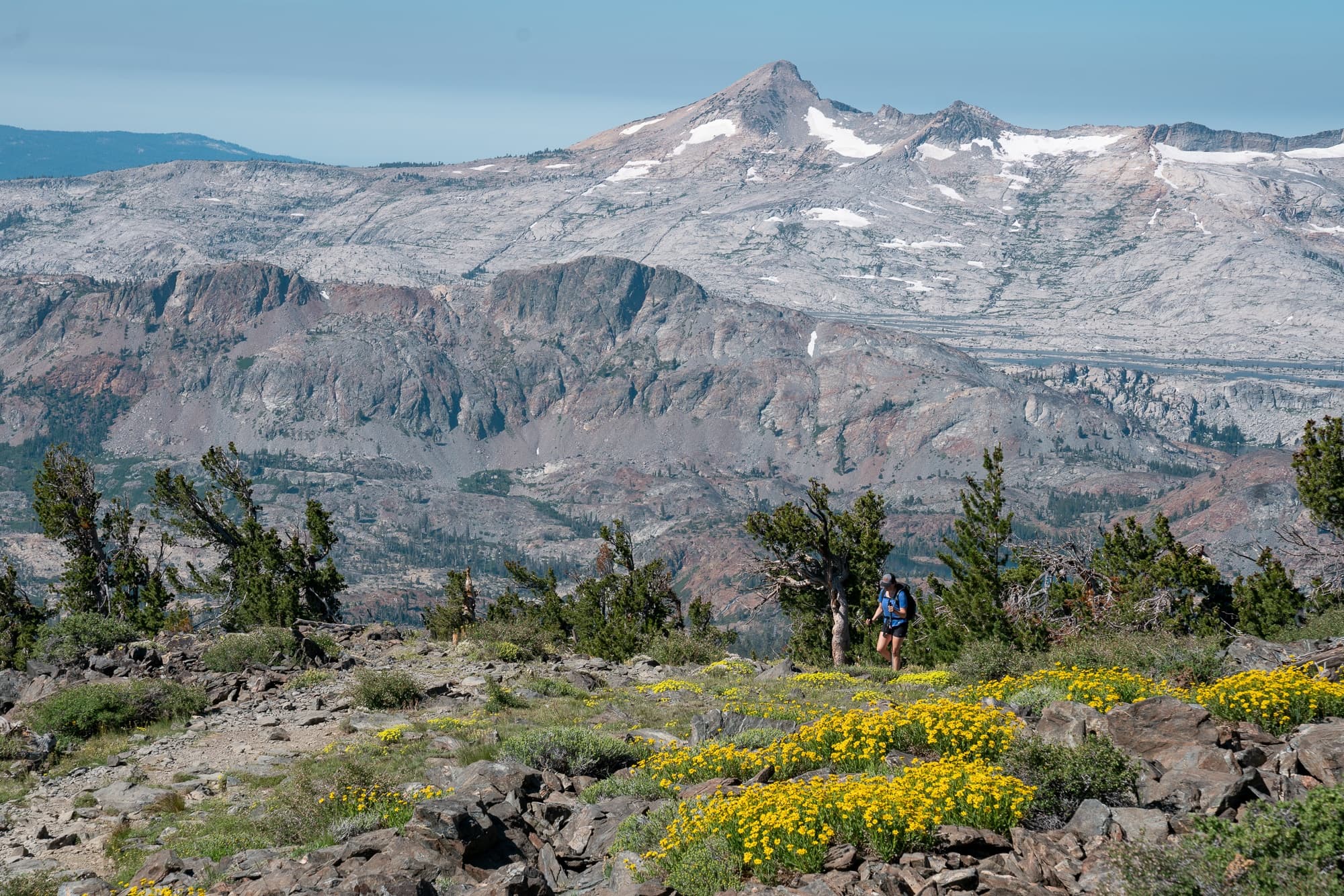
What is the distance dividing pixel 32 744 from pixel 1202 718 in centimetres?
2340

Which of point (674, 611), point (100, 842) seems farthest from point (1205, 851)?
point (674, 611)

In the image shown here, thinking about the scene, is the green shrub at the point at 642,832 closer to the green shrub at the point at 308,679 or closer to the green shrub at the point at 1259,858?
the green shrub at the point at 1259,858

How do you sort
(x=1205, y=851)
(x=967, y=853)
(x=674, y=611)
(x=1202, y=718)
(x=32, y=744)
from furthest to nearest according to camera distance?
(x=674, y=611)
(x=32, y=744)
(x=1202, y=718)
(x=967, y=853)
(x=1205, y=851)

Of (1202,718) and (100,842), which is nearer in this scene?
(1202,718)

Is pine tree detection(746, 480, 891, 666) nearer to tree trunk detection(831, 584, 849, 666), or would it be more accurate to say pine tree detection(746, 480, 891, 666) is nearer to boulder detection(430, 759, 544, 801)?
tree trunk detection(831, 584, 849, 666)

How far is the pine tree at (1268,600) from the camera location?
1571 inches

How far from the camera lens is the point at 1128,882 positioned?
10.4 meters

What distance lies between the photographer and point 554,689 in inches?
1169

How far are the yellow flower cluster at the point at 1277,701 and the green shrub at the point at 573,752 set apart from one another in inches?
388

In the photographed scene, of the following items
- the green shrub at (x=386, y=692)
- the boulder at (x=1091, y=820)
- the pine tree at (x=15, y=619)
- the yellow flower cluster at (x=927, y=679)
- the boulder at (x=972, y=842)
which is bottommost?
the pine tree at (x=15, y=619)

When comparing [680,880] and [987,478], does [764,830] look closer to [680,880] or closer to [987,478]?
[680,880]

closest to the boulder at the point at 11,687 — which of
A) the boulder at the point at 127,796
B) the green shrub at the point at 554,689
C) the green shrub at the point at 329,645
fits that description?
the green shrub at the point at 329,645

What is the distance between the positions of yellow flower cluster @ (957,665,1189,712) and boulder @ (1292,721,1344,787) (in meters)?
2.67

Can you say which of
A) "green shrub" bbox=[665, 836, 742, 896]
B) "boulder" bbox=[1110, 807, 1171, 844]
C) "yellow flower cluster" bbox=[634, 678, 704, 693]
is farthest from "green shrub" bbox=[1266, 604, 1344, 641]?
"green shrub" bbox=[665, 836, 742, 896]
